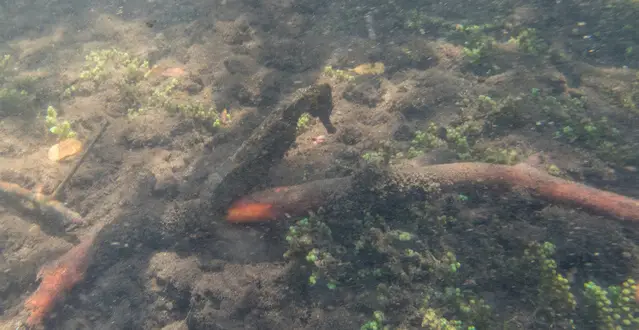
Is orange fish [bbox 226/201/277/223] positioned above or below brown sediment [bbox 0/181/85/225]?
above

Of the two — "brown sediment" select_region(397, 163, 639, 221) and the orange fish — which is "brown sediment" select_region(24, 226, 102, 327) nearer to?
the orange fish

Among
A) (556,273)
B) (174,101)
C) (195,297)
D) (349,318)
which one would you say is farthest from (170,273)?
(556,273)

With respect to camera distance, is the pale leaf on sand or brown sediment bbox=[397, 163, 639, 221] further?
the pale leaf on sand

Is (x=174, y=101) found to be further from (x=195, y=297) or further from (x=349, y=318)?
(x=349, y=318)

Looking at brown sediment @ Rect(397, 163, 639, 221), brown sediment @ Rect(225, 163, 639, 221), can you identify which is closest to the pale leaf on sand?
brown sediment @ Rect(225, 163, 639, 221)

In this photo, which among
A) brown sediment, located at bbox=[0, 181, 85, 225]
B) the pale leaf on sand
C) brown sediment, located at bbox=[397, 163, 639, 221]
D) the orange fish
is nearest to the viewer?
brown sediment, located at bbox=[397, 163, 639, 221]

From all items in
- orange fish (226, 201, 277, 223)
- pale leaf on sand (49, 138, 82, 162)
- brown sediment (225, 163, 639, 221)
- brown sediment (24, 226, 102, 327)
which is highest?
brown sediment (225, 163, 639, 221)
